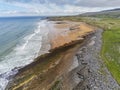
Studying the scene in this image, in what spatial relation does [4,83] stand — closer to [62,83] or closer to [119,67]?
[62,83]

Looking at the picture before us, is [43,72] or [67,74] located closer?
[67,74]

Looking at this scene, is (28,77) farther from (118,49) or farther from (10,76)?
(118,49)

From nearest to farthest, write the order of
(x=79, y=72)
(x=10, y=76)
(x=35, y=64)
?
(x=79, y=72) → (x=10, y=76) → (x=35, y=64)

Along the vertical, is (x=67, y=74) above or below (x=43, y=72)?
above

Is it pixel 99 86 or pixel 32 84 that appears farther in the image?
pixel 32 84

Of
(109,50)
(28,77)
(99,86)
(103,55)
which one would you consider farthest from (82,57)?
(99,86)

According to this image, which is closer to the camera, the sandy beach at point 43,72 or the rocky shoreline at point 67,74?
the rocky shoreline at point 67,74

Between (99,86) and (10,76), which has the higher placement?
(99,86)

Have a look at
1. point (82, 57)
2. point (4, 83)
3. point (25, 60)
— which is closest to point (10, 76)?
point (4, 83)

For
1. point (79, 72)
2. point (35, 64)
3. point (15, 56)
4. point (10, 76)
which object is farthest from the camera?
point (15, 56)

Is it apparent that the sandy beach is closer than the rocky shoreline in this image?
No
